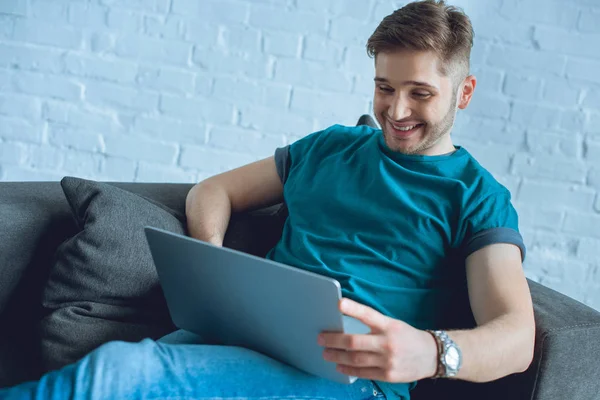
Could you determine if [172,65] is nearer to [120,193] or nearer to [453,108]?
[120,193]

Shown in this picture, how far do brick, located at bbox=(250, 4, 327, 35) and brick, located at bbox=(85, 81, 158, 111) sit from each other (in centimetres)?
43

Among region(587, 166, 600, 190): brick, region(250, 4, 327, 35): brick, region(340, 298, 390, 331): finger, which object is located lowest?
region(340, 298, 390, 331): finger

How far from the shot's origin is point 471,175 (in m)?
1.36

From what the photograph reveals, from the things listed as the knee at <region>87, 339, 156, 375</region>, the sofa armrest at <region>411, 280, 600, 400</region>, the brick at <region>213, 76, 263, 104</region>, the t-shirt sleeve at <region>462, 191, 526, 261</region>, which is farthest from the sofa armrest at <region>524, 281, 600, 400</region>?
the brick at <region>213, 76, 263, 104</region>

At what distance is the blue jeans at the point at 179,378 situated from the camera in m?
0.95

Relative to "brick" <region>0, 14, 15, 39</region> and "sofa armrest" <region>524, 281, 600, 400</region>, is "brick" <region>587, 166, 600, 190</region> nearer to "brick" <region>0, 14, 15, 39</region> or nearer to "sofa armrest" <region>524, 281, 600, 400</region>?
"sofa armrest" <region>524, 281, 600, 400</region>

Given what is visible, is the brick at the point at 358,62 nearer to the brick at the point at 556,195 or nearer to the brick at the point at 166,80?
the brick at the point at 166,80

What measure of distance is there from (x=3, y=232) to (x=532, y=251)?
1638 millimetres

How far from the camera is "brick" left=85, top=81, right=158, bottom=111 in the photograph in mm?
2277

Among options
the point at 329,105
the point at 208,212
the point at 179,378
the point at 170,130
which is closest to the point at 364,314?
the point at 179,378

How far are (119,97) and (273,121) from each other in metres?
0.50

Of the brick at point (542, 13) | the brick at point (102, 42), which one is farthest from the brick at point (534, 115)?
the brick at point (102, 42)

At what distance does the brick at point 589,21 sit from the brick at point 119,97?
1352 millimetres

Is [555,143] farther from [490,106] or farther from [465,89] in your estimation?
[465,89]
